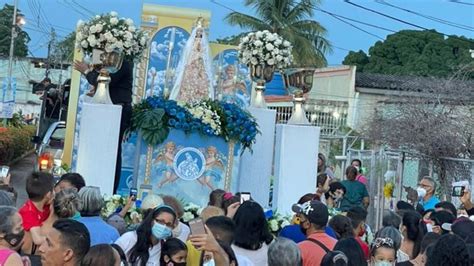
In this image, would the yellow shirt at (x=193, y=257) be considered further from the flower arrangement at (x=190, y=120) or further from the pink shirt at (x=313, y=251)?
the flower arrangement at (x=190, y=120)

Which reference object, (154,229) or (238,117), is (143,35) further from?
(154,229)

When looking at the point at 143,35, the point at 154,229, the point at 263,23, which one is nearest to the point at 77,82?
the point at 143,35

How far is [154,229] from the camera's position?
22.1 feet

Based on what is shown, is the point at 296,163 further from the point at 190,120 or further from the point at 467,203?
the point at 467,203

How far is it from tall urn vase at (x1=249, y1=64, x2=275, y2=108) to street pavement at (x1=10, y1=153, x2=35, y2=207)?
27.4 feet

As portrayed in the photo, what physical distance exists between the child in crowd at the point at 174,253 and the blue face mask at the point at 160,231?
116 millimetres

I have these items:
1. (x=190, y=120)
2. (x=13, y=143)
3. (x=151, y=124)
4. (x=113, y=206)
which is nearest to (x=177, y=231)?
(x=113, y=206)

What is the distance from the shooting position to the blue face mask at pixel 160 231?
264 inches

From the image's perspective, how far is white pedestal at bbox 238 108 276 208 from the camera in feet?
48.9

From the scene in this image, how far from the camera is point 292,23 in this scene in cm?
4141

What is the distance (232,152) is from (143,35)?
221cm

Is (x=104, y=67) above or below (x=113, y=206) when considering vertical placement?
above

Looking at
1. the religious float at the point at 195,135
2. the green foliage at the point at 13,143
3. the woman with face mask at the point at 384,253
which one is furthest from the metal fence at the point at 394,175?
the green foliage at the point at 13,143

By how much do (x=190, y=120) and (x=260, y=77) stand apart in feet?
7.63
